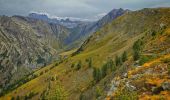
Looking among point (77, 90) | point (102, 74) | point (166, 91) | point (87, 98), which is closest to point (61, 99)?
point (166, 91)

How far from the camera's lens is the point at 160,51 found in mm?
81438

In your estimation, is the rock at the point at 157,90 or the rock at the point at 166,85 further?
the rock at the point at 157,90

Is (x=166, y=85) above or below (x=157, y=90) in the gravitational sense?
above

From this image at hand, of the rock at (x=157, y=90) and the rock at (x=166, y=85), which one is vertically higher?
the rock at (x=166, y=85)

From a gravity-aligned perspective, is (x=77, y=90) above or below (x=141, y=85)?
below

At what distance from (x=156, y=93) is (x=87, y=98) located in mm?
53666

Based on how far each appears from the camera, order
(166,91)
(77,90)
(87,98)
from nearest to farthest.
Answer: (166,91)
(87,98)
(77,90)

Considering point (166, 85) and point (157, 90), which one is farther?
point (157, 90)

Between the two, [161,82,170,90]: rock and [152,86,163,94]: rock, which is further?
[152,86,163,94]: rock

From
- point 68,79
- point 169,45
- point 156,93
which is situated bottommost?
point 68,79

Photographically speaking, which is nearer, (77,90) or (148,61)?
(148,61)

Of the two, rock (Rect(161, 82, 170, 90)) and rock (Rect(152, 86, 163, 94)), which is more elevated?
rock (Rect(161, 82, 170, 90))

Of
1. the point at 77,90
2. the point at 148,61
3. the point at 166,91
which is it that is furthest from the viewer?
the point at 77,90

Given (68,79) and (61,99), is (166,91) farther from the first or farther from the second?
(68,79)
